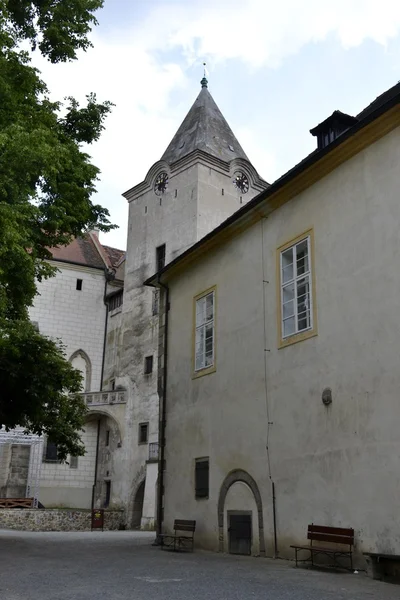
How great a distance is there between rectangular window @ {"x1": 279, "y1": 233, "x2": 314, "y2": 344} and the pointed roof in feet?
74.9

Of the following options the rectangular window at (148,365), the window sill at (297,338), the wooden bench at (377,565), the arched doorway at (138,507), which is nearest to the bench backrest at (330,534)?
the wooden bench at (377,565)

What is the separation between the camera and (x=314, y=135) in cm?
1432

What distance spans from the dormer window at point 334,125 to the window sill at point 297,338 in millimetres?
4094

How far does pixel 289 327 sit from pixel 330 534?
13.0 ft

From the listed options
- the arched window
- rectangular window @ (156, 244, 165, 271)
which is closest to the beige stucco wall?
rectangular window @ (156, 244, 165, 271)

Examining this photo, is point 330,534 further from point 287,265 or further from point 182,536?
point 287,265

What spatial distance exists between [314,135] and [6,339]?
7753 mm

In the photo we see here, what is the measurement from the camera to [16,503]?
31062mm

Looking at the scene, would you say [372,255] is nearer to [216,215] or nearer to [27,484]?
[216,215]

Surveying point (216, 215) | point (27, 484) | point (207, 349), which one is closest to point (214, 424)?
point (207, 349)

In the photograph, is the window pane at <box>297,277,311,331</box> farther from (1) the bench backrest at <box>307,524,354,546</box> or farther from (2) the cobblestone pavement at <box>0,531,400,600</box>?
(2) the cobblestone pavement at <box>0,531,400,600</box>

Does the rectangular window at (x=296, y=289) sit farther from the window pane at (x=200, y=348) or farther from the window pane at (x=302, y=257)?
the window pane at (x=200, y=348)

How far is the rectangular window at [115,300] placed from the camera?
39.1 metres

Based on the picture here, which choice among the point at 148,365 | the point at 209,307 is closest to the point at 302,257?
the point at 209,307
